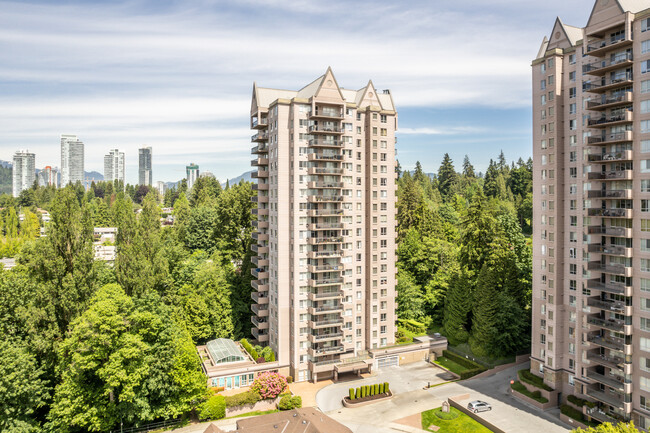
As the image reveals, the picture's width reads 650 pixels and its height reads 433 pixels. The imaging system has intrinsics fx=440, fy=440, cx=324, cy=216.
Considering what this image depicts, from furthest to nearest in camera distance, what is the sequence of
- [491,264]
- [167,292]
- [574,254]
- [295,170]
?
[491,264] → [167,292] → [295,170] → [574,254]

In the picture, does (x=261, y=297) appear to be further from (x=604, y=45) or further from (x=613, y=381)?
(x=604, y=45)

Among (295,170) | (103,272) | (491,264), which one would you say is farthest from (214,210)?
(491,264)

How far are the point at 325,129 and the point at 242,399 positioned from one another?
1349 inches

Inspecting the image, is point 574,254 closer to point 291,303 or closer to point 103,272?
point 291,303

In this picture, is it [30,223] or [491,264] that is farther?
[30,223]

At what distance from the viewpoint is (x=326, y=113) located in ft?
189

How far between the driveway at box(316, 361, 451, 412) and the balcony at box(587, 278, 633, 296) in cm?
2217

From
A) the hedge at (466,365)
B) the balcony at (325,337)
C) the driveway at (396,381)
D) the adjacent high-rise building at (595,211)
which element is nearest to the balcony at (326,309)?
the balcony at (325,337)

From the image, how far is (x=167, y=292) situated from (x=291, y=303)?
2098 centimetres

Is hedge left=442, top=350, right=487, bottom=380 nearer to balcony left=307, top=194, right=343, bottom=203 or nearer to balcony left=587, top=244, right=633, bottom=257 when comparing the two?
balcony left=587, top=244, right=633, bottom=257

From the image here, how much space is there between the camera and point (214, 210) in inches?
4237

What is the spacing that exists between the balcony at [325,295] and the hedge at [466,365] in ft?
63.6

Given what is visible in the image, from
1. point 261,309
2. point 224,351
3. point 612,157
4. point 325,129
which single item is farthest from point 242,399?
point 612,157

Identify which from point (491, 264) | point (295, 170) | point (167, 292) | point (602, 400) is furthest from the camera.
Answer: point (491, 264)
